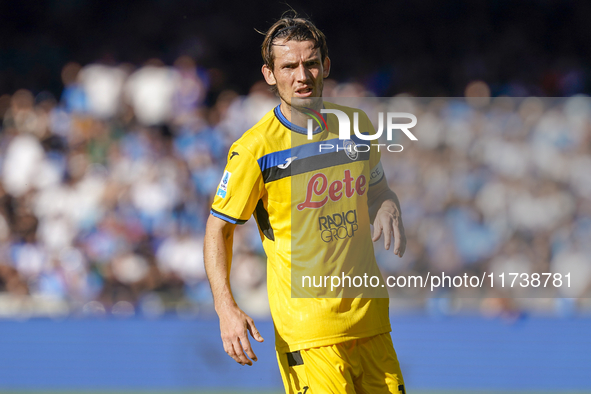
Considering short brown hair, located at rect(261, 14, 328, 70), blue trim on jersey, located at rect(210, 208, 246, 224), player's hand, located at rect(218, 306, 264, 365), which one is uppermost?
short brown hair, located at rect(261, 14, 328, 70)

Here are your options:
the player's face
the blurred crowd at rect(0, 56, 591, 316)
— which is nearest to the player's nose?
the player's face

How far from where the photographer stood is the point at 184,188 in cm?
798

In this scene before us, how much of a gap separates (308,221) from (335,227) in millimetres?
135

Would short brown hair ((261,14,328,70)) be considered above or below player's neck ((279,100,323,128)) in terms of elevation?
above

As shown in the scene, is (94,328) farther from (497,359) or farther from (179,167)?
(497,359)

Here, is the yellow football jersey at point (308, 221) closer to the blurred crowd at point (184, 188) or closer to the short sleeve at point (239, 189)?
the short sleeve at point (239, 189)

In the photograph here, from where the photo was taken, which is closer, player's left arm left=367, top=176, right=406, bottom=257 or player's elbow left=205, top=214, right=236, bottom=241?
player's elbow left=205, top=214, right=236, bottom=241

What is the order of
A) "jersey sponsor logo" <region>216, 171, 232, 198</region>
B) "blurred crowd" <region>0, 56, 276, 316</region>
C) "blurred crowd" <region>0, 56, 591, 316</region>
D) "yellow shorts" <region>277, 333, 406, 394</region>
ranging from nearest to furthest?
1. "yellow shorts" <region>277, 333, 406, 394</region>
2. "jersey sponsor logo" <region>216, 171, 232, 198</region>
3. "blurred crowd" <region>0, 56, 591, 316</region>
4. "blurred crowd" <region>0, 56, 276, 316</region>

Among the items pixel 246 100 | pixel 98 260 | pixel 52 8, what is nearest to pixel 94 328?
pixel 98 260

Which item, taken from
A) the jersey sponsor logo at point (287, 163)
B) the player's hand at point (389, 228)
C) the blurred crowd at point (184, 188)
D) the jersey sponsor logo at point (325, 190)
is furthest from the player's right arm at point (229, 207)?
the blurred crowd at point (184, 188)

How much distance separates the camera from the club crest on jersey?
127 inches

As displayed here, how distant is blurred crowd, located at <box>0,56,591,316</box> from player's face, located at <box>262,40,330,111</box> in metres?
2.04

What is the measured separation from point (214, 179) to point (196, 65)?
2.19 meters

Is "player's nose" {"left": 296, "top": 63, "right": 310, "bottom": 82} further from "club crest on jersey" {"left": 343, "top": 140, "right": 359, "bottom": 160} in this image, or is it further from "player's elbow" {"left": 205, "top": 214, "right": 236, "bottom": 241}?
"player's elbow" {"left": 205, "top": 214, "right": 236, "bottom": 241}
